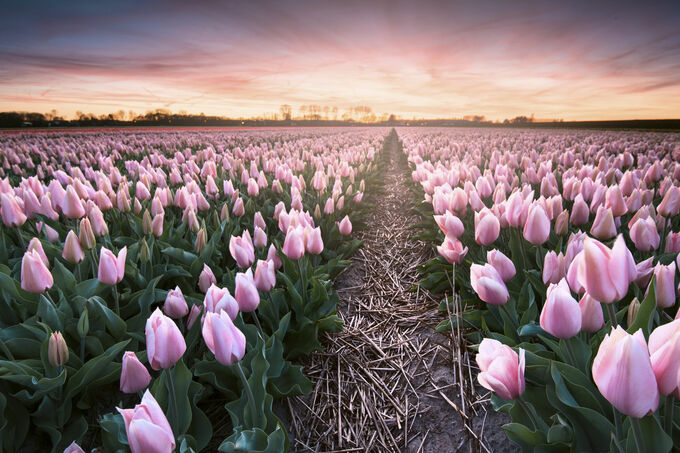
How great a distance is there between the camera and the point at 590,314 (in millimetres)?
1255

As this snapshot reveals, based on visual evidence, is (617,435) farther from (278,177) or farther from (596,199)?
(278,177)

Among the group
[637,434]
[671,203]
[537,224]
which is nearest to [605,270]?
[637,434]

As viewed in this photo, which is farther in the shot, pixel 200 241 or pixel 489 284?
pixel 200 241

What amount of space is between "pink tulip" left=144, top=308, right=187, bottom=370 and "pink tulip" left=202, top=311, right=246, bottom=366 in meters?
0.10

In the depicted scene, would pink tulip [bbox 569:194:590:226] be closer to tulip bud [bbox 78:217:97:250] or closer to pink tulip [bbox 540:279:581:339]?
pink tulip [bbox 540:279:581:339]

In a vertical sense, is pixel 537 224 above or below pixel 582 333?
above

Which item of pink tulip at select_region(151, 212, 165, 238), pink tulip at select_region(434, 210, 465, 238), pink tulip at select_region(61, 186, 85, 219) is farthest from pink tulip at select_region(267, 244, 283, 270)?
pink tulip at select_region(61, 186, 85, 219)

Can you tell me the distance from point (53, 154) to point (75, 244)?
8.83 metres

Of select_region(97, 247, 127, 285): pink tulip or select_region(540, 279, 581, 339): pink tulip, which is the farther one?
select_region(97, 247, 127, 285): pink tulip

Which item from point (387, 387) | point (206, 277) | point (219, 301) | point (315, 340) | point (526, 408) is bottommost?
point (387, 387)

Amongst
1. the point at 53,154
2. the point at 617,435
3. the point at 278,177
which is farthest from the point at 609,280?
the point at 53,154

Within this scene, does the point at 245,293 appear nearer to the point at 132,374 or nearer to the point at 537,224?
the point at 132,374

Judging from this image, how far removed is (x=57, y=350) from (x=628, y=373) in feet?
6.16

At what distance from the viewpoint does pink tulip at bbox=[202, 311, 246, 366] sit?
1175 mm
